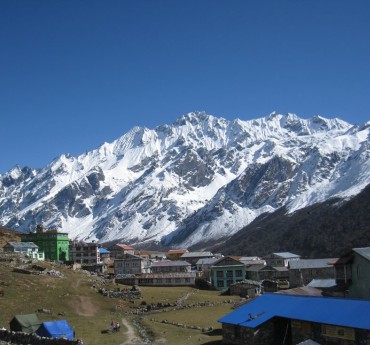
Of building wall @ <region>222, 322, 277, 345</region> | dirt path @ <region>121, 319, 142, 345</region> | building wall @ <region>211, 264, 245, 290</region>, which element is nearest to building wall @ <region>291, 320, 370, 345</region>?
building wall @ <region>222, 322, 277, 345</region>

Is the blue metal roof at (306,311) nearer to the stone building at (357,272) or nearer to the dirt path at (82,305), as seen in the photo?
the stone building at (357,272)

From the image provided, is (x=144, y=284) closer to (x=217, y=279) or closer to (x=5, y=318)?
(x=217, y=279)

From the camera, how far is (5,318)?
61.5 meters

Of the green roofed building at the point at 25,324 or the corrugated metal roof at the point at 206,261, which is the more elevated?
the green roofed building at the point at 25,324

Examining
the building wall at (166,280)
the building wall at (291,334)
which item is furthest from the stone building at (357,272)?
the building wall at (166,280)

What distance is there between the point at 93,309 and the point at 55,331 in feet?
81.6

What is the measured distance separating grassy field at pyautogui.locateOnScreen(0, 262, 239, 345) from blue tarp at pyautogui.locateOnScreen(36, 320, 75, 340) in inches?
85.3

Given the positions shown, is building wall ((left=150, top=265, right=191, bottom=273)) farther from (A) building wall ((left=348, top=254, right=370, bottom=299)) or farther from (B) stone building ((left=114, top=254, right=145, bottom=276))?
(A) building wall ((left=348, top=254, right=370, bottom=299))

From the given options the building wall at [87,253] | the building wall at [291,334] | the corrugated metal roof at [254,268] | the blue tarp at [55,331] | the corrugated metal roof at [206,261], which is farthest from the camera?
the building wall at [87,253]

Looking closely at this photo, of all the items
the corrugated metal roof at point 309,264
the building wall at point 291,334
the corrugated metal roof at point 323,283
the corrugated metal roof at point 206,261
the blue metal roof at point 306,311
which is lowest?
the corrugated metal roof at point 206,261

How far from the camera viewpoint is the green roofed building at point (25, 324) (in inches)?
2042

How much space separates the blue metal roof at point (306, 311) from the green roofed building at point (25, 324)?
1961 centimetres

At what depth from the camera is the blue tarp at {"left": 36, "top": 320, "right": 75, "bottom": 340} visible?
48906 mm

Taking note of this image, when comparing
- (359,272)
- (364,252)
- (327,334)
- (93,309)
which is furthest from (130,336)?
(364,252)
